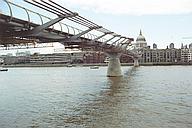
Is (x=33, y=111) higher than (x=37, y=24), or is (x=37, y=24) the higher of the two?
(x=37, y=24)

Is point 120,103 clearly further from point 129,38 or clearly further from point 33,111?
point 129,38

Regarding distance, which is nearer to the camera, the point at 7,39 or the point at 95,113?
the point at 95,113

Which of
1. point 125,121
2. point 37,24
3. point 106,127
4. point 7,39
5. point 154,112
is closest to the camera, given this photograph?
point 106,127

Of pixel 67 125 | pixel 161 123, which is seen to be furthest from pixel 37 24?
pixel 161 123

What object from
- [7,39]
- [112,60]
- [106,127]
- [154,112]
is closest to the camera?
[106,127]

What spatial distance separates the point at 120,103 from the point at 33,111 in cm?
784

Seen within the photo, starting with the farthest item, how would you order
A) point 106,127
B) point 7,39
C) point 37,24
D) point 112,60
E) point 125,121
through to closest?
point 112,60
point 7,39
point 37,24
point 125,121
point 106,127

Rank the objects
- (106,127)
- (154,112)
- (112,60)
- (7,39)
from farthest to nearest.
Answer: (112,60), (7,39), (154,112), (106,127)

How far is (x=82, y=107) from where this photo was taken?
27.7 metres

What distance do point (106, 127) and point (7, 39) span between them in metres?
13.5

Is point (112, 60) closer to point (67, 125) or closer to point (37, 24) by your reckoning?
point (37, 24)

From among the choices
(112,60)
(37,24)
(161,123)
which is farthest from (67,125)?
(112,60)

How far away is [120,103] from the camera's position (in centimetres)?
3002

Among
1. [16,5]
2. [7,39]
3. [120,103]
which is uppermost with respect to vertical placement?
[16,5]
